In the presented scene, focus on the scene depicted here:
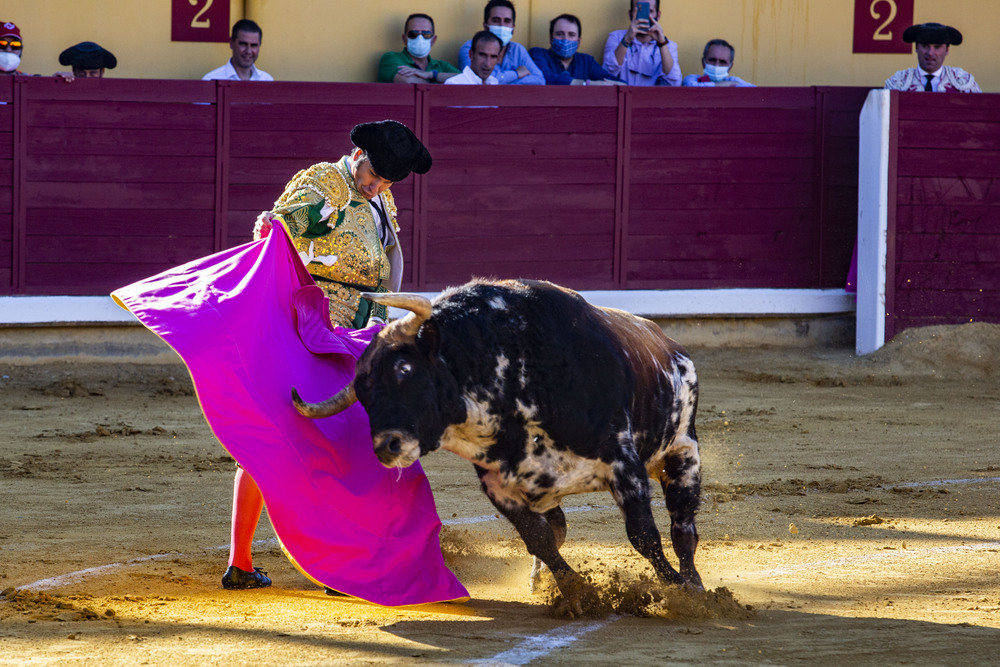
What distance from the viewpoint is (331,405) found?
3279 millimetres

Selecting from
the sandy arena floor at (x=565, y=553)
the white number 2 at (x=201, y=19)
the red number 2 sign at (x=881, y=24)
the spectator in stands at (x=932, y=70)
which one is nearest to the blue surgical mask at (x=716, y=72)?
the spectator in stands at (x=932, y=70)

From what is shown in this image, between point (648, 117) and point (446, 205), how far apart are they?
4.82 feet

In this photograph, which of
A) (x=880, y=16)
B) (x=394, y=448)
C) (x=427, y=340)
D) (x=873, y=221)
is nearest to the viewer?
(x=394, y=448)

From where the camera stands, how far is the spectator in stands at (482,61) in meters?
8.59

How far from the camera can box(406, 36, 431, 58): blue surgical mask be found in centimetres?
870

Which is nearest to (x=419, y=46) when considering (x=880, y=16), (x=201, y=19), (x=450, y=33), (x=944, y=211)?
(x=450, y=33)

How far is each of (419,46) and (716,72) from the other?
2066 millimetres

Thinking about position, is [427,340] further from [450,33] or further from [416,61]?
[450,33]

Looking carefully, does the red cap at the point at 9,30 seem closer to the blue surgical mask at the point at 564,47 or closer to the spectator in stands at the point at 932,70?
the blue surgical mask at the point at 564,47

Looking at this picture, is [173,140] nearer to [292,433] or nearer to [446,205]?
[446,205]

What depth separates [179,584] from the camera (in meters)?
3.69

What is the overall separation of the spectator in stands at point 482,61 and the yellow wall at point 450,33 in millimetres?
700

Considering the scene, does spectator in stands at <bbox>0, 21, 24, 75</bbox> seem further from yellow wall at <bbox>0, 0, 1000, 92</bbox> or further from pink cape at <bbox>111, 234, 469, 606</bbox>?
pink cape at <bbox>111, 234, 469, 606</bbox>

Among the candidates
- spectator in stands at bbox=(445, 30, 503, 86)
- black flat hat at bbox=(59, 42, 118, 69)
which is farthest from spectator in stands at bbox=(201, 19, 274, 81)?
spectator in stands at bbox=(445, 30, 503, 86)
